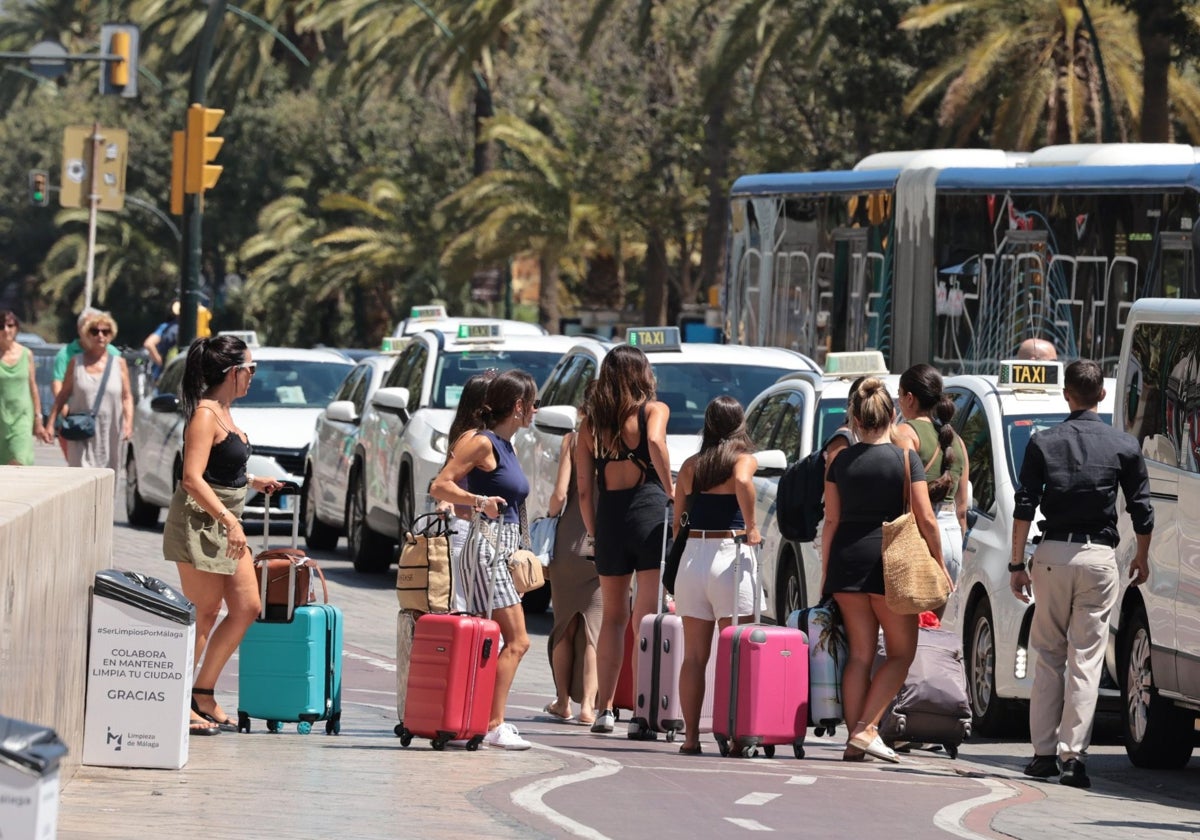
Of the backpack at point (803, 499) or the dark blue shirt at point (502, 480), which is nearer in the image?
the dark blue shirt at point (502, 480)

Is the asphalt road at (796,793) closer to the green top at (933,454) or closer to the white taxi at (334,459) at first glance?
the green top at (933,454)

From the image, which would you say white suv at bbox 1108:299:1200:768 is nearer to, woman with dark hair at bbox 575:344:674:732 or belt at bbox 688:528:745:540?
belt at bbox 688:528:745:540

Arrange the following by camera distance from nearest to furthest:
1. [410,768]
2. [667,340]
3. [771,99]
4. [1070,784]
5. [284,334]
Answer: [410,768]
[1070,784]
[667,340]
[771,99]
[284,334]

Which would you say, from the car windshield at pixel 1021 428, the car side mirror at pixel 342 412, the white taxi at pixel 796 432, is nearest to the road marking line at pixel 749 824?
the car windshield at pixel 1021 428

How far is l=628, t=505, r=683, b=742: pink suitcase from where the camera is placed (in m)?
10.4

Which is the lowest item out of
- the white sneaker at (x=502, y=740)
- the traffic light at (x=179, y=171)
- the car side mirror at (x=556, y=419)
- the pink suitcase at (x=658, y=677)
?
the white sneaker at (x=502, y=740)

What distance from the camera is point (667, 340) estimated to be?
15.5m

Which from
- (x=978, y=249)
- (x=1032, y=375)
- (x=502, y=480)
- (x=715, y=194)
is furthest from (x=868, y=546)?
(x=715, y=194)

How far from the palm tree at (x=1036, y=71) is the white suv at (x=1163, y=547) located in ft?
76.2

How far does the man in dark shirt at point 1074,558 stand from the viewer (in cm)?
981

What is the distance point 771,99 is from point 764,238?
1919 cm

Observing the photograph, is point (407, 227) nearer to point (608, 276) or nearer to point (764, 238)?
point (608, 276)

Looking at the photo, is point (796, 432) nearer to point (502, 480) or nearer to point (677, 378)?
point (677, 378)

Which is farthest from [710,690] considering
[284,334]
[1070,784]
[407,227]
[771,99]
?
[284,334]
